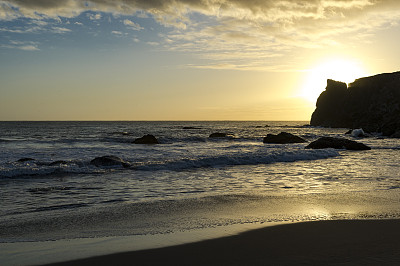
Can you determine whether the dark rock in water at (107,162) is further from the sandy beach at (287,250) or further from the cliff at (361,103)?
the cliff at (361,103)

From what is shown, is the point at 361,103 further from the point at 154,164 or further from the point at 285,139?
the point at 154,164

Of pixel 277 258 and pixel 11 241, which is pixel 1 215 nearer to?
pixel 11 241

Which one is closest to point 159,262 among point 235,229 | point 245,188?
point 235,229

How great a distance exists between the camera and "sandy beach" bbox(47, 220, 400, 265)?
442cm

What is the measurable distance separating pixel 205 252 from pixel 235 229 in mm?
1346

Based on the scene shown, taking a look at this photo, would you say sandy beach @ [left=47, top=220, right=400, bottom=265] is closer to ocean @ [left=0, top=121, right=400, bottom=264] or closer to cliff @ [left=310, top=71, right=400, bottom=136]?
ocean @ [left=0, top=121, right=400, bottom=264]

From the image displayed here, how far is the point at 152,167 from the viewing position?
52.6ft

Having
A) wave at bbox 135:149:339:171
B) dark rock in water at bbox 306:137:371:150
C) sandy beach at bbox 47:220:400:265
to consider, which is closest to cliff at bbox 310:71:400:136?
dark rock in water at bbox 306:137:371:150

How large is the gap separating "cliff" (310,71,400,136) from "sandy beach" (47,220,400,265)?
7636cm

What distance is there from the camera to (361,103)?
341 feet

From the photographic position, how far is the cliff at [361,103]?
85438 millimetres

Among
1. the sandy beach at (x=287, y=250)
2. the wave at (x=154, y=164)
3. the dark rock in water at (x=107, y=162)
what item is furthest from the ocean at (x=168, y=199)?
the sandy beach at (x=287, y=250)

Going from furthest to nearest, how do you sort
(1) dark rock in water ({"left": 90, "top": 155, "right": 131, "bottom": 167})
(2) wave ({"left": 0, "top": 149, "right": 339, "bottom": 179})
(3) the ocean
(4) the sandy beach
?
(1) dark rock in water ({"left": 90, "top": 155, "right": 131, "bottom": 167}) < (2) wave ({"left": 0, "top": 149, "right": 339, "bottom": 179}) < (3) the ocean < (4) the sandy beach

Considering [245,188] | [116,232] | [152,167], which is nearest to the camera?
[116,232]
